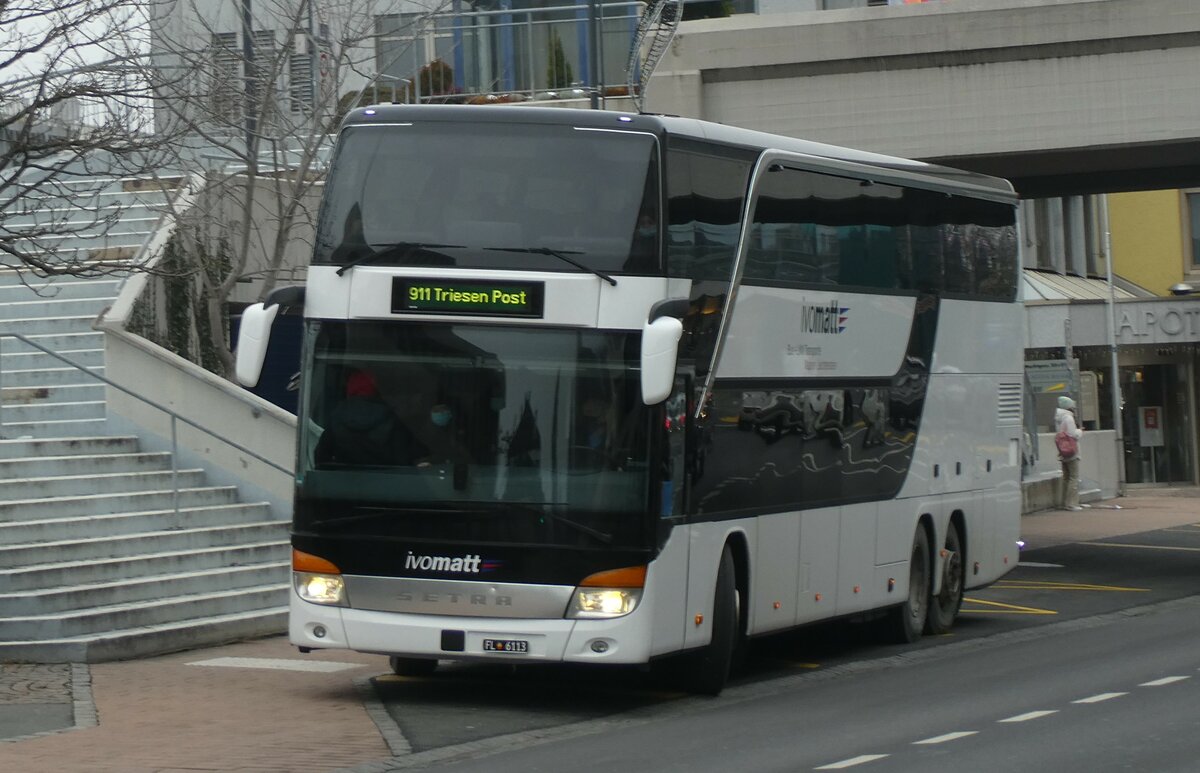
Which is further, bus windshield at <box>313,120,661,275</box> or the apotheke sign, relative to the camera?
the apotheke sign

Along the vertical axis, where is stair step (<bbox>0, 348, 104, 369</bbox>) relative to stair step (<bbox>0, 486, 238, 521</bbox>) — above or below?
above

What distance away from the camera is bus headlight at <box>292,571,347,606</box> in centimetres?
1255

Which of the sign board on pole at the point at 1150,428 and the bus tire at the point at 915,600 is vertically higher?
the sign board on pole at the point at 1150,428

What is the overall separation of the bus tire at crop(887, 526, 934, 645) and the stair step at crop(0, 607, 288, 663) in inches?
218

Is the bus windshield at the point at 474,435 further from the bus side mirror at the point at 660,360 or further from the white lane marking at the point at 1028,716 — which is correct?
the white lane marking at the point at 1028,716

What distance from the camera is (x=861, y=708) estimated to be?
1282 centimetres

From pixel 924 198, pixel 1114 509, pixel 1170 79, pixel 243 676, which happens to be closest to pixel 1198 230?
pixel 1114 509

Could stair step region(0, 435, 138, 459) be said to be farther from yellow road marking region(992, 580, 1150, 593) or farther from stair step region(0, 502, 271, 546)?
yellow road marking region(992, 580, 1150, 593)

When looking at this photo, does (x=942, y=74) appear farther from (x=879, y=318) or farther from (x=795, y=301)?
(x=795, y=301)

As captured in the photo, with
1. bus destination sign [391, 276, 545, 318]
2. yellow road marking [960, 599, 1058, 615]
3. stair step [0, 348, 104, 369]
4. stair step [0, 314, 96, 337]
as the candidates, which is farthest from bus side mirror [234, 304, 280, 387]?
yellow road marking [960, 599, 1058, 615]

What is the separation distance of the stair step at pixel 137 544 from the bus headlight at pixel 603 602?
610 cm

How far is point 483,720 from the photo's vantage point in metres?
12.2

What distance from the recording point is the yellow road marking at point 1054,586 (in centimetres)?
2270

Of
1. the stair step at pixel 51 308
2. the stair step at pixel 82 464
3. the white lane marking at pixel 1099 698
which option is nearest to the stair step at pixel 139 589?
the stair step at pixel 82 464
